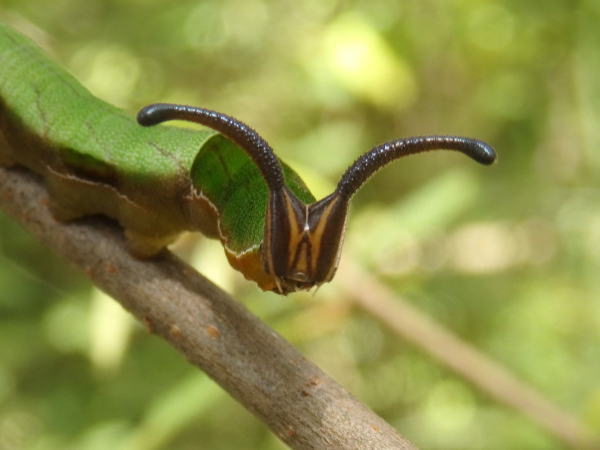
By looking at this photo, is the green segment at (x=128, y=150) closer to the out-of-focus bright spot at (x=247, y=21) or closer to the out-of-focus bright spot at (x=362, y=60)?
the out-of-focus bright spot at (x=362, y=60)

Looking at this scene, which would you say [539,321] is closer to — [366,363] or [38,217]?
[366,363]

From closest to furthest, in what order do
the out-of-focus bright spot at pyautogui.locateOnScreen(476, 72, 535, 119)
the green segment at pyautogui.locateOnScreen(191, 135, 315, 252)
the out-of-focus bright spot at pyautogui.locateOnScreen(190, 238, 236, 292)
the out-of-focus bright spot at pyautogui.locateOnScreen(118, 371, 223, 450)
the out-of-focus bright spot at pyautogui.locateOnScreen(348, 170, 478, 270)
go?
the green segment at pyautogui.locateOnScreen(191, 135, 315, 252) < the out-of-focus bright spot at pyautogui.locateOnScreen(118, 371, 223, 450) < the out-of-focus bright spot at pyautogui.locateOnScreen(190, 238, 236, 292) < the out-of-focus bright spot at pyautogui.locateOnScreen(348, 170, 478, 270) < the out-of-focus bright spot at pyautogui.locateOnScreen(476, 72, 535, 119)

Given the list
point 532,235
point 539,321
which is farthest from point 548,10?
point 539,321

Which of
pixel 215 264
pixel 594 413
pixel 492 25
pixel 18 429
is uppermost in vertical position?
pixel 492 25

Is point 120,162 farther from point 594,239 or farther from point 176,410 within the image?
point 594,239

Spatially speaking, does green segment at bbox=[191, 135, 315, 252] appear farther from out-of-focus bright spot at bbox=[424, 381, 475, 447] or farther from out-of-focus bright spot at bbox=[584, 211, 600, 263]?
out-of-focus bright spot at bbox=[584, 211, 600, 263]

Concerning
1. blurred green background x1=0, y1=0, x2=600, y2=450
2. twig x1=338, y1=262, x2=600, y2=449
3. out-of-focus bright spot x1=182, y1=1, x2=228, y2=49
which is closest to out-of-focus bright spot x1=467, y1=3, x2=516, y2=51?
blurred green background x1=0, y1=0, x2=600, y2=450

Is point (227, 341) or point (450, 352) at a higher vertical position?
point (450, 352)

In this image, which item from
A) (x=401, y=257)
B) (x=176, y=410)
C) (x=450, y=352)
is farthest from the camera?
(x=401, y=257)

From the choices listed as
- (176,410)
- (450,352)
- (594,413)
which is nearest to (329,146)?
(450,352)
